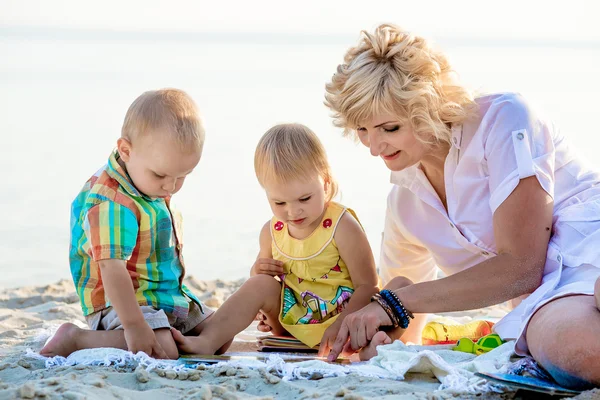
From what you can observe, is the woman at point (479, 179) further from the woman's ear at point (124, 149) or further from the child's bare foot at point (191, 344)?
the woman's ear at point (124, 149)

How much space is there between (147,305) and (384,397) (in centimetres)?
127

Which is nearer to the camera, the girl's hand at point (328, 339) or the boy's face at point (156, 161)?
the boy's face at point (156, 161)

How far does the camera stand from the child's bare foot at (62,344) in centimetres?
327

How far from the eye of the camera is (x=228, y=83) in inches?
575

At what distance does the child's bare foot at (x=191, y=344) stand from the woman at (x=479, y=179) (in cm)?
56

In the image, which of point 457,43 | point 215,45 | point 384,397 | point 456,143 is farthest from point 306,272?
point 215,45

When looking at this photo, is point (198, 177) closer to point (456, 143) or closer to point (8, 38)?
point (456, 143)

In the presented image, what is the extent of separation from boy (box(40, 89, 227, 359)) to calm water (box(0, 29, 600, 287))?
1176 millimetres

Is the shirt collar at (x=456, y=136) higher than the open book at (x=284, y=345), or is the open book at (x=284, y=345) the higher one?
the shirt collar at (x=456, y=136)

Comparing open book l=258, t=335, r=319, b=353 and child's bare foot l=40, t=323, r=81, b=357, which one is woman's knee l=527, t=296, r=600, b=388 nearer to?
open book l=258, t=335, r=319, b=353

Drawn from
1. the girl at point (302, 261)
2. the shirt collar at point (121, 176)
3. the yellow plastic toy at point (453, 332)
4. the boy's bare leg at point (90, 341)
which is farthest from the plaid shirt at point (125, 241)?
the yellow plastic toy at point (453, 332)

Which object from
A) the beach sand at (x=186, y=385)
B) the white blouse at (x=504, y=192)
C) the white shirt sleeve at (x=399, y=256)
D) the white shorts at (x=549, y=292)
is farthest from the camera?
the white shirt sleeve at (x=399, y=256)

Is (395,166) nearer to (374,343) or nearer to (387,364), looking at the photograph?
(374,343)

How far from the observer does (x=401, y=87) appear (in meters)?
3.16
